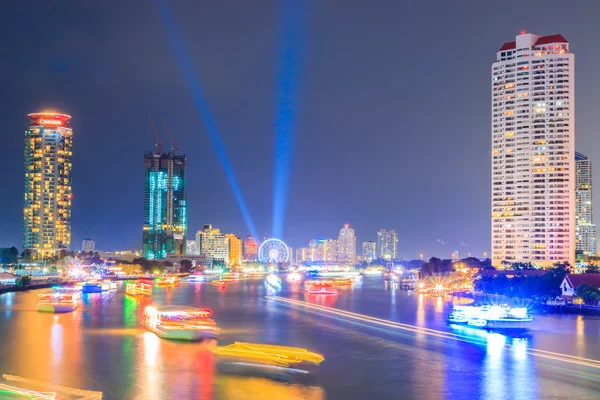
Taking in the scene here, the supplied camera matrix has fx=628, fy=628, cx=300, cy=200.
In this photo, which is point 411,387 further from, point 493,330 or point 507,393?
point 493,330

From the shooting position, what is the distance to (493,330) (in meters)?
39.0

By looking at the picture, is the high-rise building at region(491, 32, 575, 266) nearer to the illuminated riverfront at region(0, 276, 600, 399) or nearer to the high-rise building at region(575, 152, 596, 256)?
the illuminated riverfront at region(0, 276, 600, 399)

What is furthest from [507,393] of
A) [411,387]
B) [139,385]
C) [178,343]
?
[178,343]

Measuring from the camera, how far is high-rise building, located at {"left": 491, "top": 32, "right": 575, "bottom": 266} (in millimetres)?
100750

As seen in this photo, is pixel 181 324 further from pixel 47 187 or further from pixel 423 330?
pixel 47 187

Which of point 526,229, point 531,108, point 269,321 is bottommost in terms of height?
point 269,321

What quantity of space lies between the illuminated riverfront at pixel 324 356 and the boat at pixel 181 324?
2.49 feet

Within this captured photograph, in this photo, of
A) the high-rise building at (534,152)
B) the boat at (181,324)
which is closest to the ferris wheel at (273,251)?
the high-rise building at (534,152)

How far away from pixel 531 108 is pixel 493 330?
73.2 m

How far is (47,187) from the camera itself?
15975 centimetres

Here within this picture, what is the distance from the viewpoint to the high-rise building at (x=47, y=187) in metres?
158

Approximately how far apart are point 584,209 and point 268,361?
595 feet

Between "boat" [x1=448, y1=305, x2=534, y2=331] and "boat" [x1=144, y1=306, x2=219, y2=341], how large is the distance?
17227 millimetres

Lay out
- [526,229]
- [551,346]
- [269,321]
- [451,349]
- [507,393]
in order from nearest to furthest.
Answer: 1. [507,393]
2. [451,349]
3. [551,346]
4. [269,321]
5. [526,229]
